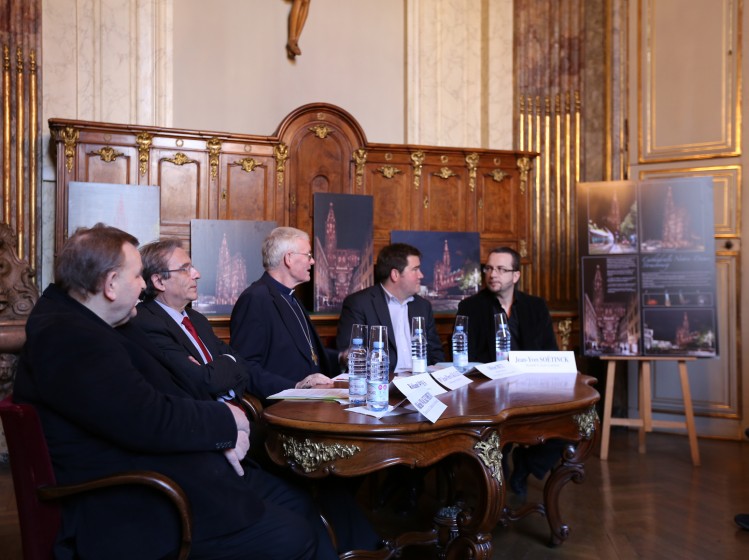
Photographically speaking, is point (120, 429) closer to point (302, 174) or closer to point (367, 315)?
point (367, 315)

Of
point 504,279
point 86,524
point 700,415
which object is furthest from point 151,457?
point 700,415

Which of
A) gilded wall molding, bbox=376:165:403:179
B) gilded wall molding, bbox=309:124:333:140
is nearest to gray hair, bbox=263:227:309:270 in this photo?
gilded wall molding, bbox=309:124:333:140

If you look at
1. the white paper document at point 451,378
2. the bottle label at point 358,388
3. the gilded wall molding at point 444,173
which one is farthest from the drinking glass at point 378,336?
the gilded wall molding at point 444,173

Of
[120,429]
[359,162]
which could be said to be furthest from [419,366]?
[359,162]

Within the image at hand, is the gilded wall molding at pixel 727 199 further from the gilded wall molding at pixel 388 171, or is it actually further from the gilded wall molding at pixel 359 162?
the gilded wall molding at pixel 359 162

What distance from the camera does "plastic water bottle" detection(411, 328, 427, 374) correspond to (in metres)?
3.34

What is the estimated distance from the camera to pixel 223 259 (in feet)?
20.1

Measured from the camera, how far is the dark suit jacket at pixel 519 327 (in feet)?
15.1

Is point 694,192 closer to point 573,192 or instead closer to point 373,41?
point 573,192

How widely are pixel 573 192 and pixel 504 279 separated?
137 inches

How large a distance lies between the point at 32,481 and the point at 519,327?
127 inches

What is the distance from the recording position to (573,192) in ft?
25.1

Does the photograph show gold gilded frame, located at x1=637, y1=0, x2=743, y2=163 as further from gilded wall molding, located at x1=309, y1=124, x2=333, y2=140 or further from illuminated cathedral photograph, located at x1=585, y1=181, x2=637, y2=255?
gilded wall molding, located at x1=309, y1=124, x2=333, y2=140

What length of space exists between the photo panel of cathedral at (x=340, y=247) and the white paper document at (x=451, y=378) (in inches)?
125
